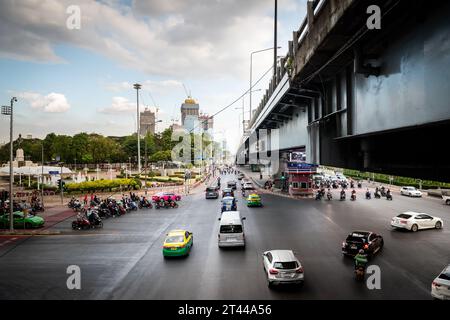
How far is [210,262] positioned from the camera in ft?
49.2

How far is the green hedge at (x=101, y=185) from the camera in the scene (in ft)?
148

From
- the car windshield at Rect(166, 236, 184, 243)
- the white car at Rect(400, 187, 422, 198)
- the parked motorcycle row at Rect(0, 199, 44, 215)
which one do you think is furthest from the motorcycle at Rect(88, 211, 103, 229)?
the white car at Rect(400, 187, 422, 198)

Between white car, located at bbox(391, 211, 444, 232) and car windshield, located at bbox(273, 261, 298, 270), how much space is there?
1272 centimetres

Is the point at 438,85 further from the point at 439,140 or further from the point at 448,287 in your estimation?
the point at 448,287

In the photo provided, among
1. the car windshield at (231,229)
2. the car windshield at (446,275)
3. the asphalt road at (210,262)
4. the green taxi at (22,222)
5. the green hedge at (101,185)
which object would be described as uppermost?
the green hedge at (101,185)

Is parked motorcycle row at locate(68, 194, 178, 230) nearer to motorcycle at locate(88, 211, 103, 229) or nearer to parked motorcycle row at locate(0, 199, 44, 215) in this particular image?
motorcycle at locate(88, 211, 103, 229)

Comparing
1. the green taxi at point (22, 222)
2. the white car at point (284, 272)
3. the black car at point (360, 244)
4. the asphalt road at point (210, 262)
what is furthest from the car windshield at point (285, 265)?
the green taxi at point (22, 222)

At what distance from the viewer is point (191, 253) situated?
1666cm

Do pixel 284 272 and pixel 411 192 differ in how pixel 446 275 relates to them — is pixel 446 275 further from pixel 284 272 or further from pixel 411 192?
pixel 411 192

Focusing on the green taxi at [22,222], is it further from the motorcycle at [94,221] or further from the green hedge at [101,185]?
the green hedge at [101,185]

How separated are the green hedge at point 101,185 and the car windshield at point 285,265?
39867 mm

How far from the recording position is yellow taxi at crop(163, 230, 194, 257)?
619 inches

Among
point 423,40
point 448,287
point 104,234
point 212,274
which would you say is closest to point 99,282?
point 212,274
